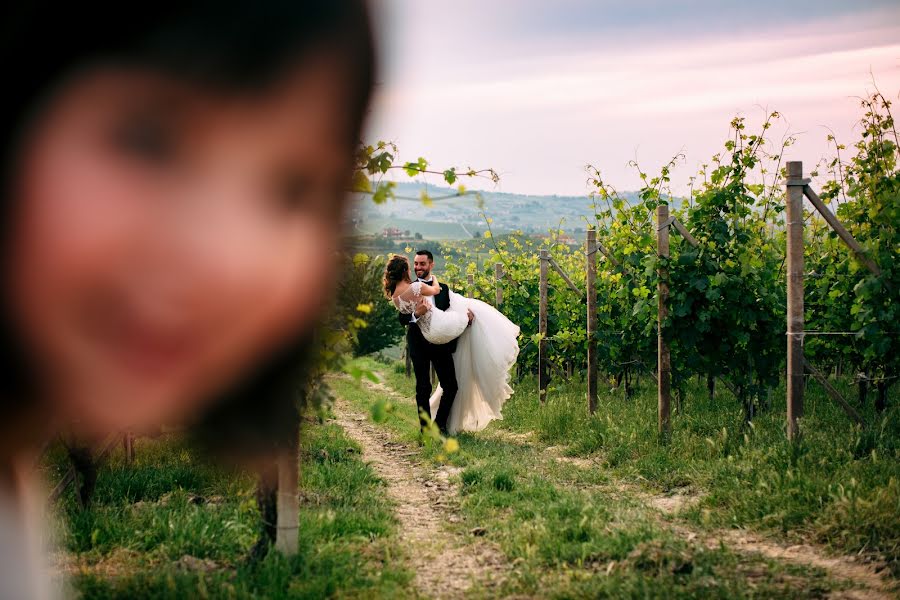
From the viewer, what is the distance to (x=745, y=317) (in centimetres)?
820

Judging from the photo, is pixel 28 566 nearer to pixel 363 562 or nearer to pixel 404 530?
pixel 363 562

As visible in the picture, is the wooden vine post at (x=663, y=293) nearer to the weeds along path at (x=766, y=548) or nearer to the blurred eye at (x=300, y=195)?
the weeds along path at (x=766, y=548)

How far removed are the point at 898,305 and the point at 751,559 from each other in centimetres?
397

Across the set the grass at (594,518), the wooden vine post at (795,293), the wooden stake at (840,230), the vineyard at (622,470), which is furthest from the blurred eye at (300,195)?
the wooden stake at (840,230)

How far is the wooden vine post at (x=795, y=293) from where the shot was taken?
254 inches

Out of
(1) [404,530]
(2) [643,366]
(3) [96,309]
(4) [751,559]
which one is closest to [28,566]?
(3) [96,309]

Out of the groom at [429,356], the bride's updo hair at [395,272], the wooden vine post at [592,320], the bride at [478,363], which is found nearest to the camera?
the bride's updo hair at [395,272]

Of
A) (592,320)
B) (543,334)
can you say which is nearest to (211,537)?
(592,320)

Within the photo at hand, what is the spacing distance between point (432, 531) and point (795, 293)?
376 cm

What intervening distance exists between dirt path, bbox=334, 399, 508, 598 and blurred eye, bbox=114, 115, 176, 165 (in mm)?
3459

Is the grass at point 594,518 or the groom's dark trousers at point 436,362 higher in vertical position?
the groom's dark trousers at point 436,362

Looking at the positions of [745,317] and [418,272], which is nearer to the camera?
[745,317]

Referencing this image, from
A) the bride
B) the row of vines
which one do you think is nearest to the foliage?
the row of vines

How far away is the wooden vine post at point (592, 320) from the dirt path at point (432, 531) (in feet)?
8.64
